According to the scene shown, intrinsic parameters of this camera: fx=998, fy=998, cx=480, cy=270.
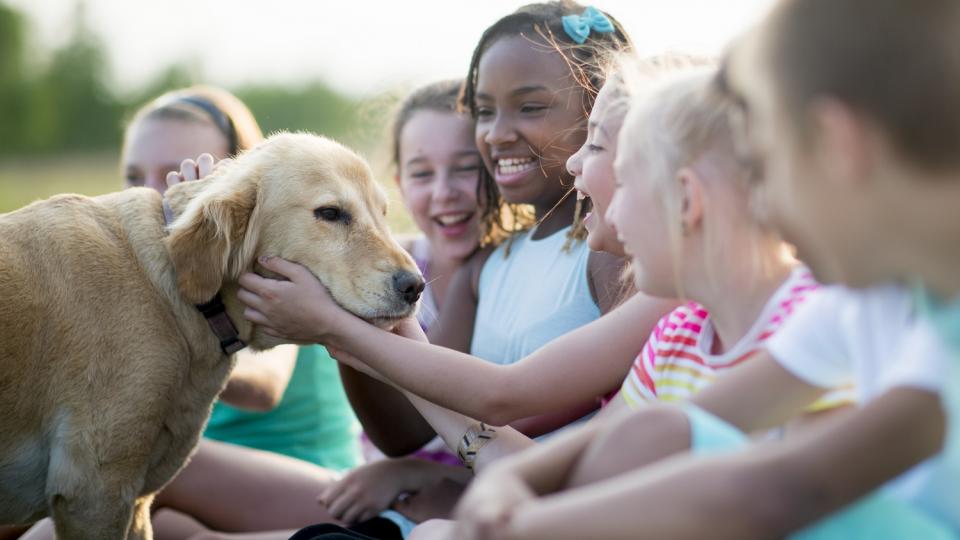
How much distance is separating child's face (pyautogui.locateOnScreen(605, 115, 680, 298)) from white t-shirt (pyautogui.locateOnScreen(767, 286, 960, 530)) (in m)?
0.39

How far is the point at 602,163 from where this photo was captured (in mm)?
2811

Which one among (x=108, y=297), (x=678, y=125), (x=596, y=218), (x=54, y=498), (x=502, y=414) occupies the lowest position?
(x=54, y=498)

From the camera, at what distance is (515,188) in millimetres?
3717

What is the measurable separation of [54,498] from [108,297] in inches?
23.4

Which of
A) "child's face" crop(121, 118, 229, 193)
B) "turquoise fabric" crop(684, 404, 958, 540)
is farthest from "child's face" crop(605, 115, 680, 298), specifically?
"child's face" crop(121, 118, 229, 193)

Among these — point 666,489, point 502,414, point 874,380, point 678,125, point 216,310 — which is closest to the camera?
point 666,489

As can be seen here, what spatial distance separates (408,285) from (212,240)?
601 millimetres

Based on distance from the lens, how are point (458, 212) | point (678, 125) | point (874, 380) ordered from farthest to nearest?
point (458, 212) → point (678, 125) → point (874, 380)

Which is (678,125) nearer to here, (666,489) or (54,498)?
(666,489)

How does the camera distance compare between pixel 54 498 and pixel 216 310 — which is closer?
pixel 54 498

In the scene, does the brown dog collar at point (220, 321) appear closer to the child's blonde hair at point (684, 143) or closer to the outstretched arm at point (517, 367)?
the outstretched arm at point (517, 367)

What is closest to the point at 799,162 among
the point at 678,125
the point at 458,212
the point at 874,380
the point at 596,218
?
the point at 874,380

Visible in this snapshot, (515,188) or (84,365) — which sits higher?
(515,188)

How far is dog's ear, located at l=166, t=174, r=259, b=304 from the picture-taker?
290 centimetres
